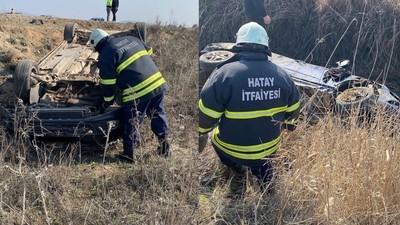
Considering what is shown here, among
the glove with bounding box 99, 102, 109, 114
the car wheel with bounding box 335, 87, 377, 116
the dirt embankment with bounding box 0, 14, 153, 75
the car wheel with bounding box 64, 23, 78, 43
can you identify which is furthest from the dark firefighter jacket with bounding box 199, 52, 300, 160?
the dirt embankment with bounding box 0, 14, 153, 75

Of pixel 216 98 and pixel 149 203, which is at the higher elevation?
pixel 216 98

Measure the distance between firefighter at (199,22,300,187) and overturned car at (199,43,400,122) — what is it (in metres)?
0.62

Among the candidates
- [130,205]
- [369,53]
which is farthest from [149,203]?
[369,53]

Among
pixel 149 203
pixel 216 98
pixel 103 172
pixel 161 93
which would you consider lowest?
pixel 103 172

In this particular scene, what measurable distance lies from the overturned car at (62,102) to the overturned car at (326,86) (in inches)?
44.9

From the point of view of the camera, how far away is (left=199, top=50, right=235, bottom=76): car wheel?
4.00 m

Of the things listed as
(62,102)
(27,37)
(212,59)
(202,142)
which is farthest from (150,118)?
(27,37)

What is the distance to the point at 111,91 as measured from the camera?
4.30m

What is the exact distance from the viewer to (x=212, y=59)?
4055 millimetres

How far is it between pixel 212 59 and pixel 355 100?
135cm

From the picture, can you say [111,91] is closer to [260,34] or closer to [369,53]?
[260,34]

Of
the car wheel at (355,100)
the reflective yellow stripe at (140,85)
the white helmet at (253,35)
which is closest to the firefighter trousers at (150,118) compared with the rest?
the reflective yellow stripe at (140,85)

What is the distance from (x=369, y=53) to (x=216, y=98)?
12.1ft

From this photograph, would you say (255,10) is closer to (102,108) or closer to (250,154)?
(250,154)
